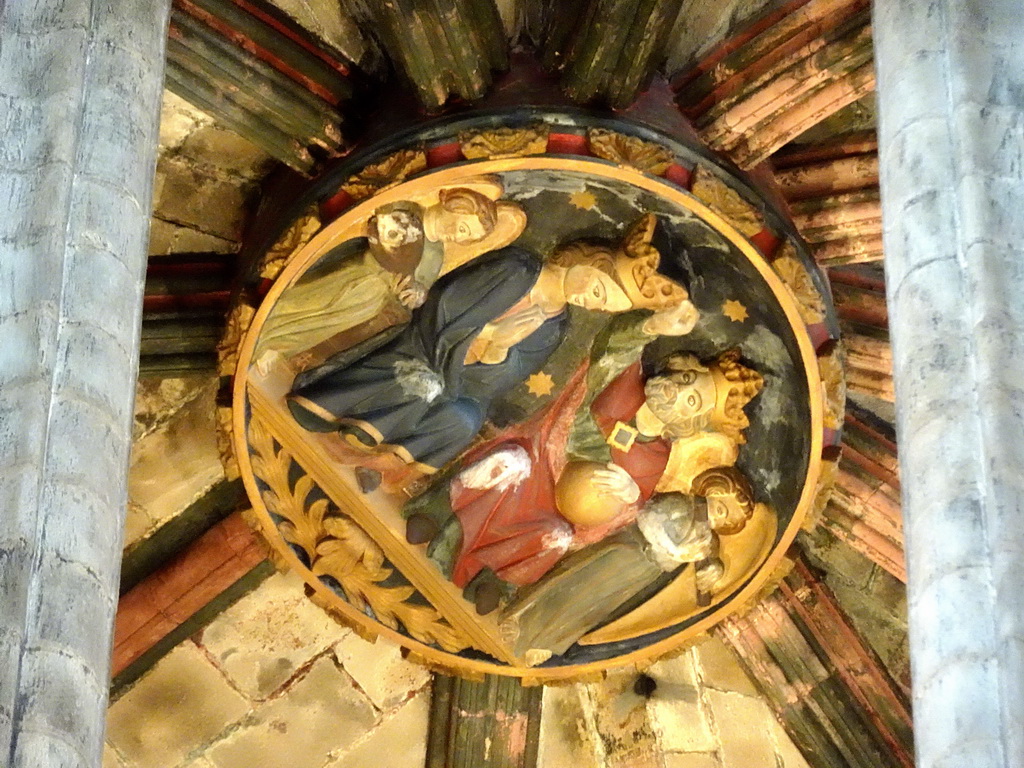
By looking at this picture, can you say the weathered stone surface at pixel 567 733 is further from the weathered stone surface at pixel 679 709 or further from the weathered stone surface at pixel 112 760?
the weathered stone surface at pixel 112 760

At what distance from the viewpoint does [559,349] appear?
7977 mm

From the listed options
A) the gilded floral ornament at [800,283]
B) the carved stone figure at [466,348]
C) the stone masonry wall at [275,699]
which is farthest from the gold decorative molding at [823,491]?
the stone masonry wall at [275,699]

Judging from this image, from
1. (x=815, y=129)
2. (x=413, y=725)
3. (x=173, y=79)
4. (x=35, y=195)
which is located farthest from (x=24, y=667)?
(x=413, y=725)

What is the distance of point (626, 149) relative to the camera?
7332 mm

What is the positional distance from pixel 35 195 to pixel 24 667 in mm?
1130

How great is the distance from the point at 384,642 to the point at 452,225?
2.22 m

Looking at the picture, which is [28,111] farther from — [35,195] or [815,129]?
[815,129]

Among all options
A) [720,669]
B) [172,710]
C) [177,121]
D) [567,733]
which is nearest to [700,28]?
[177,121]

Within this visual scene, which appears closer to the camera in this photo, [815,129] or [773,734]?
[815,129]

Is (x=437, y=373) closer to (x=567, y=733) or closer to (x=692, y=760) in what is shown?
(x=567, y=733)

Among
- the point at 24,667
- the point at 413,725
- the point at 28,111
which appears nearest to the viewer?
the point at 24,667

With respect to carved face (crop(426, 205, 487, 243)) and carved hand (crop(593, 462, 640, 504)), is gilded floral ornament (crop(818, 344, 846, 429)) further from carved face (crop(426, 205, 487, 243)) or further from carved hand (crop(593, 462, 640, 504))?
carved face (crop(426, 205, 487, 243))

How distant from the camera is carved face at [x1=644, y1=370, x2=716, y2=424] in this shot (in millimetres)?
7907

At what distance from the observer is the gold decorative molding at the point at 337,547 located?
8.09m
